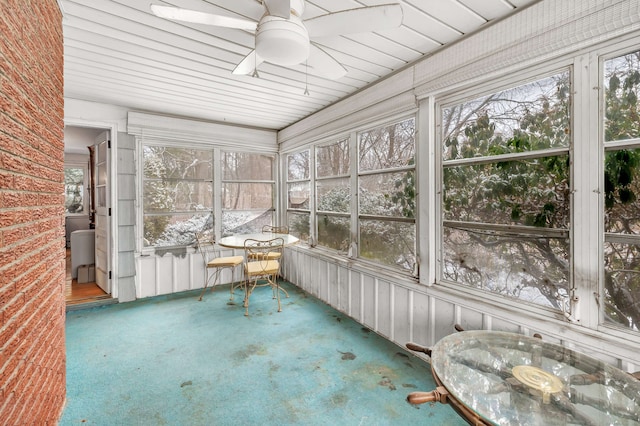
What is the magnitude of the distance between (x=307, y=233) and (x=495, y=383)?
10.7 ft

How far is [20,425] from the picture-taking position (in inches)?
45.1

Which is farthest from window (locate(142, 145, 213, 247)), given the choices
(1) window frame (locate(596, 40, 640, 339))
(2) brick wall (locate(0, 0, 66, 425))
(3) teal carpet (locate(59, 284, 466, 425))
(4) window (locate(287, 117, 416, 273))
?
(1) window frame (locate(596, 40, 640, 339))

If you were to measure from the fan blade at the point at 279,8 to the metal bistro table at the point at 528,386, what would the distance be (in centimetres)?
175

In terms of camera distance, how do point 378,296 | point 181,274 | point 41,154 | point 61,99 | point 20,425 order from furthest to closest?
point 181,274 < point 378,296 < point 61,99 < point 41,154 < point 20,425

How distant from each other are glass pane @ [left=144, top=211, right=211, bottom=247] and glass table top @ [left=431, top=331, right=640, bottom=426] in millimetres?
3845

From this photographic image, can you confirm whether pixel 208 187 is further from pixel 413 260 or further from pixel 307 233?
pixel 413 260

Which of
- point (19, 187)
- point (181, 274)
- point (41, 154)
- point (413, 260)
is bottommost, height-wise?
point (181, 274)

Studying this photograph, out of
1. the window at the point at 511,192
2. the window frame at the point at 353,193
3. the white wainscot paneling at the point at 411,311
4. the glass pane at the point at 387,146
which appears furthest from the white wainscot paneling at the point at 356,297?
the glass pane at the point at 387,146

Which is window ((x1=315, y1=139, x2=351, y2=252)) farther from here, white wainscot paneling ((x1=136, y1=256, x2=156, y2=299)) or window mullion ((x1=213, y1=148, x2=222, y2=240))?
white wainscot paneling ((x1=136, y1=256, x2=156, y2=299))

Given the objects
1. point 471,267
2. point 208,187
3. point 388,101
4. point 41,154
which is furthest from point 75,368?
point 388,101

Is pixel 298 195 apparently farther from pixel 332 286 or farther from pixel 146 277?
pixel 146 277

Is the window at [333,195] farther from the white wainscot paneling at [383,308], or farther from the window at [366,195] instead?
the white wainscot paneling at [383,308]

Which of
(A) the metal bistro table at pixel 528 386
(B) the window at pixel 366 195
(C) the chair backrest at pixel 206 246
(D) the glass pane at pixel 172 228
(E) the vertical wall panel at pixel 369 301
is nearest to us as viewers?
(A) the metal bistro table at pixel 528 386

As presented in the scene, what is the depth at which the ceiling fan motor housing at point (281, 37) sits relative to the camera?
1382mm
